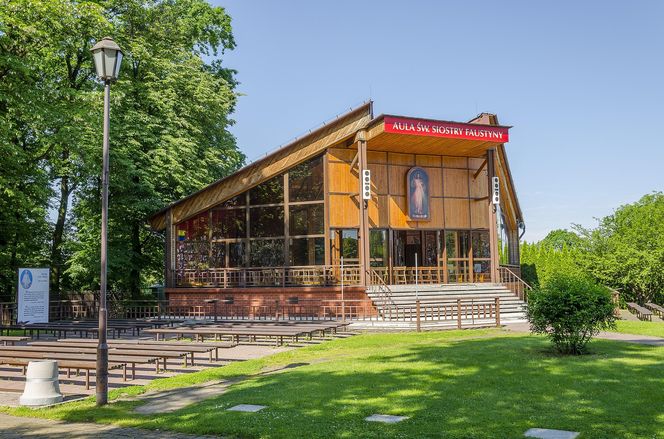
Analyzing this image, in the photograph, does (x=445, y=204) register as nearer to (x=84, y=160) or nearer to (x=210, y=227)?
(x=210, y=227)

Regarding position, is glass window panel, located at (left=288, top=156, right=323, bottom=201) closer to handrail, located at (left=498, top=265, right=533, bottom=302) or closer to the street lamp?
handrail, located at (left=498, top=265, right=533, bottom=302)

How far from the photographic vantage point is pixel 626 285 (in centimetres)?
3331

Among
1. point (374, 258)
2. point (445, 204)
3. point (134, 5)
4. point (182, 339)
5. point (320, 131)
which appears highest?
point (134, 5)

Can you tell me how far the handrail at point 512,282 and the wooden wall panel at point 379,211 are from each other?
6256 mm

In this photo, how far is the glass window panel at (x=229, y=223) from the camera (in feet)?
99.0

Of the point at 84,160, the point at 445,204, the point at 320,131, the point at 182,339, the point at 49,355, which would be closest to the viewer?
the point at 49,355

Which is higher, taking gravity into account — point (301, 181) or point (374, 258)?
point (301, 181)

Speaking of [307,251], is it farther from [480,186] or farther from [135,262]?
[480,186]

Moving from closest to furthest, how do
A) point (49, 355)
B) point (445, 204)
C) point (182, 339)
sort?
point (49, 355) → point (182, 339) → point (445, 204)

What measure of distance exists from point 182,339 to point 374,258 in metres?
12.2

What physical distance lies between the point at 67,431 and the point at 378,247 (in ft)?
73.5

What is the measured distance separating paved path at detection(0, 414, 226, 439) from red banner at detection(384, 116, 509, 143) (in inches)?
804

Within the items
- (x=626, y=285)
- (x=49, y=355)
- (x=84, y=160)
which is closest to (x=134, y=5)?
(x=84, y=160)

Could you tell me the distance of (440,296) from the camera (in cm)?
2734
